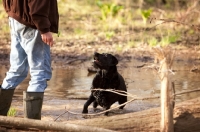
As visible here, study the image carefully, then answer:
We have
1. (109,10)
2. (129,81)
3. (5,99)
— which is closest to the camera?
(5,99)

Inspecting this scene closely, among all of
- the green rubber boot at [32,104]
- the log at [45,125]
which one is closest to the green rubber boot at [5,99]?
the green rubber boot at [32,104]

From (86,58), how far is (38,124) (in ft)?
24.2

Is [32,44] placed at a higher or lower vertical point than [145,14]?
higher

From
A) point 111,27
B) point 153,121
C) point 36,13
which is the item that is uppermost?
point 36,13

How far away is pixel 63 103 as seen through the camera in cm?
846

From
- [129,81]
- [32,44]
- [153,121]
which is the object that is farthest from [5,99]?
[129,81]

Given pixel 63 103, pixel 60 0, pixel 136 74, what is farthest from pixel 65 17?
pixel 63 103

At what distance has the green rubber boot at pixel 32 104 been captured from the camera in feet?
20.0

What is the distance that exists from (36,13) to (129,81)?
5.14 meters

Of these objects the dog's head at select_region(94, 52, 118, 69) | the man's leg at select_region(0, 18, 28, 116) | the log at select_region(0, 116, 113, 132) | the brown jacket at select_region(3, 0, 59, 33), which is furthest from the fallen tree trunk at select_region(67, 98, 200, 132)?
the dog's head at select_region(94, 52, 118, 69)

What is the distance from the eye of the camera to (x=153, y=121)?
19.1ft

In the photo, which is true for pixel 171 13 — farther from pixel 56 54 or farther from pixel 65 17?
pixel 56 54

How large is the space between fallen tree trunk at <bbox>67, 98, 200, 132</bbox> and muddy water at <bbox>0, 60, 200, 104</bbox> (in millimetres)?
2719

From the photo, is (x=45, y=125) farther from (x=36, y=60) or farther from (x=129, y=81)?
(x=129, y=81)
